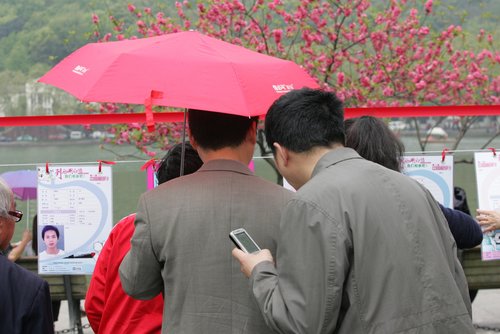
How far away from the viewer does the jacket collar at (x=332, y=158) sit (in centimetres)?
260

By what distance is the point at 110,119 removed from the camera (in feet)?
18.8

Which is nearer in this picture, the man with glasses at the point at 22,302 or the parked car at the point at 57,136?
the man with glasses at the point at 22,302

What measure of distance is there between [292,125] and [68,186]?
2.95 meters

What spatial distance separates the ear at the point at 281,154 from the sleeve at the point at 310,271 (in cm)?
25

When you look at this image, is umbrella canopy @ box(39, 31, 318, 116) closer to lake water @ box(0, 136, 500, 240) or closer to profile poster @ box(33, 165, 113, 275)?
profile poster @ box(33, 165, 113, 275)

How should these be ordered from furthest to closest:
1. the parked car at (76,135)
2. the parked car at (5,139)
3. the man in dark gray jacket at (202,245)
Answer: the parked car at (5,139), the parked car at (76,135), the man in dark gray jacket at (202,245)

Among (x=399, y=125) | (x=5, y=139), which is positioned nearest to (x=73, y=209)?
(x=399, y=125)

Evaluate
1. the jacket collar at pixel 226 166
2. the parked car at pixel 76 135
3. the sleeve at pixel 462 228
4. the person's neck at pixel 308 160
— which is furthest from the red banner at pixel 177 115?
the parked car at pixel 76 135

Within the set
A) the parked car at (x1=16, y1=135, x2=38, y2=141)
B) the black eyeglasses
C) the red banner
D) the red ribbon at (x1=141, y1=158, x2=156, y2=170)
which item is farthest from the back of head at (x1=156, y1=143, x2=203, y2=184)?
the parked car at (x1=16, y1=135, x2=38, y2=141)

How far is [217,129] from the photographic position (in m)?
3.08

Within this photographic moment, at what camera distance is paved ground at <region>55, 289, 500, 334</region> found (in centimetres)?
743

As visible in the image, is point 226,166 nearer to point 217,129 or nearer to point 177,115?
point 217,129

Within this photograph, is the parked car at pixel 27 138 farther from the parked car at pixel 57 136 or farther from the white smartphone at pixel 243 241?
the white smartphone at pixel 243 241

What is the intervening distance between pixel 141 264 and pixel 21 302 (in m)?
0.41
